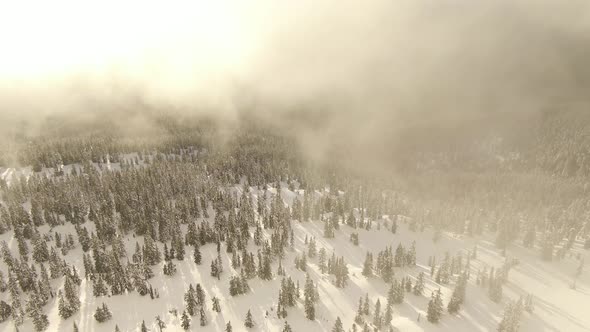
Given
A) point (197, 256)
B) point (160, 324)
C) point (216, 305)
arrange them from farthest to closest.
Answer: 1. point (197, 256)
2. point (216, 305)
3. point (160, 324)

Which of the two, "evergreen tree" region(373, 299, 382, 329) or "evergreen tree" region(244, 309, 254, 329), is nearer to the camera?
"evergreen tree" region(373, 299, 382, 329)

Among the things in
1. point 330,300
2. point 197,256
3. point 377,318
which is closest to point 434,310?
point 377,318

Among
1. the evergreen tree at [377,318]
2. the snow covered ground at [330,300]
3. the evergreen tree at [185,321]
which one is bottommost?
the snow covered ground at [330,300]

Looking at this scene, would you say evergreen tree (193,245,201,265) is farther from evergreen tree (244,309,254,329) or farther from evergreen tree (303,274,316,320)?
evergreen tree (303,274,316,320)

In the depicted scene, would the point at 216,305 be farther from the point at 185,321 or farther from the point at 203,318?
the point at 185,321

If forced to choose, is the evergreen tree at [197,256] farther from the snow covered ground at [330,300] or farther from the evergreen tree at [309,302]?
the evergreen tree at [309,302]

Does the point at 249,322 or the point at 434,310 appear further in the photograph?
the point at 434,310

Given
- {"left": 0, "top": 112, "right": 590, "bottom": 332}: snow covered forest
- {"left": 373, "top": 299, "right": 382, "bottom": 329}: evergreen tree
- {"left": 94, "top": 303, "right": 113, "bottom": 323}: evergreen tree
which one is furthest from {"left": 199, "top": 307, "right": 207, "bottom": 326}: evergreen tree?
{"left": 373, "top": 299, "right": 382, "bottom": 329}: evergreen tree

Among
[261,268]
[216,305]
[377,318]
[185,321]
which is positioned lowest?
[216,305]

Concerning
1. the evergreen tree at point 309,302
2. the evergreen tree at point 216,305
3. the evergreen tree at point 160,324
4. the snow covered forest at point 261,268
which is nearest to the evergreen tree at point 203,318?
the snow covered forest at point 261,268

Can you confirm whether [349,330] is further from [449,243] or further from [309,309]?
[449,243]

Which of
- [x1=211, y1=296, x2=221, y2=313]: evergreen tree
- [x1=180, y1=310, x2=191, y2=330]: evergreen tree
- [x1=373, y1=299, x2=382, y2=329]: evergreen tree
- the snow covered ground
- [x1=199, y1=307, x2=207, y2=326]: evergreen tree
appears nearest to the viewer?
[x1=180, y1=310, x2=191, y2=330]: evergreen tree
